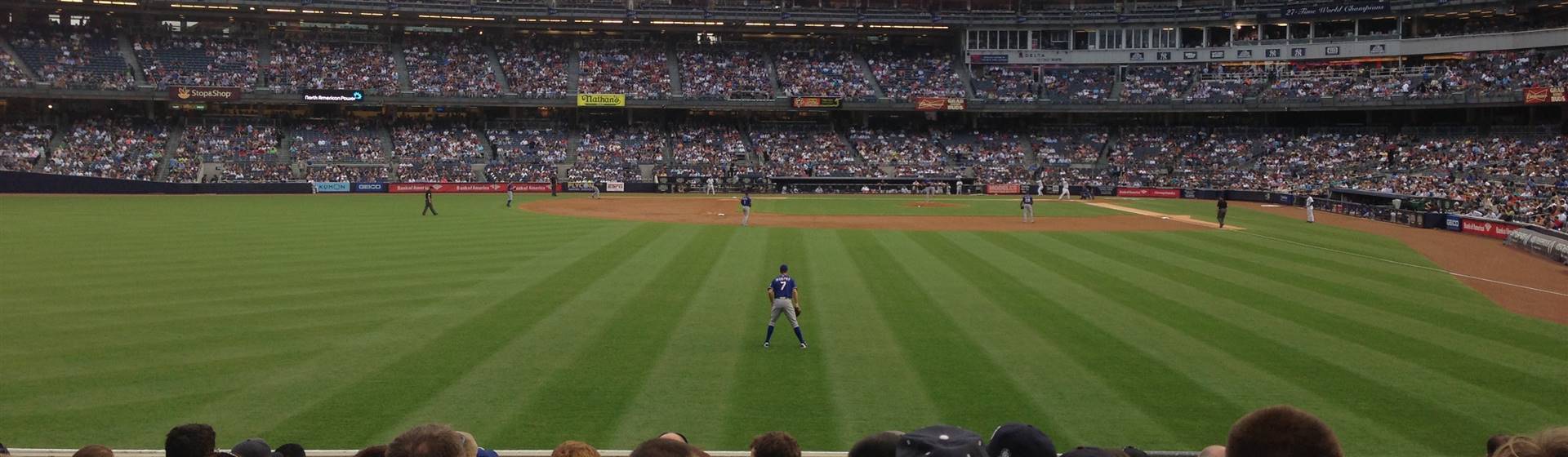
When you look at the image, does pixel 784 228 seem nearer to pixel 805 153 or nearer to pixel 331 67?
pixel 805 153

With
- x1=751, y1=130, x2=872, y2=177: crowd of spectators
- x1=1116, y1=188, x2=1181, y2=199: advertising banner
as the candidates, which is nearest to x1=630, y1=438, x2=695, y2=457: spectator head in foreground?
x1=751, y1=130, x2=872, y2=177: crowd of spectators

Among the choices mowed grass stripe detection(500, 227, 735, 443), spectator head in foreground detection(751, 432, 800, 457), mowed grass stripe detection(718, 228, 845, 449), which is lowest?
mowed grass stripe detection(718, 228, 845, 449)

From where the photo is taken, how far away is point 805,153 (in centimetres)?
7188

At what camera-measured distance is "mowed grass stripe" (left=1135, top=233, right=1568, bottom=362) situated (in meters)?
14.5

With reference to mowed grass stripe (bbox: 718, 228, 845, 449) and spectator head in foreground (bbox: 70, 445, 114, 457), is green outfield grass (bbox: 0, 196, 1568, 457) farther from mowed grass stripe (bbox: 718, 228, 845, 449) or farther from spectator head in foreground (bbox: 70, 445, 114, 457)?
spectator head in foreground (bbox: 70, 445, 114, 457)

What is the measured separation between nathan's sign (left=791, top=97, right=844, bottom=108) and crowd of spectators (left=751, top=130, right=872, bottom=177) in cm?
322

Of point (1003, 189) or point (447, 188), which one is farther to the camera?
point (1003, 189)

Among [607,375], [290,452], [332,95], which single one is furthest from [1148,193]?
[290,452]

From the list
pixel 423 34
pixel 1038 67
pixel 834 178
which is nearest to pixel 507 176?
pixel 423 34

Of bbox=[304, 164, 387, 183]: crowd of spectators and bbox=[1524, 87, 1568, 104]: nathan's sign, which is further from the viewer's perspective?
bbox=[304, 164, 387, 183]: crowd of spectators

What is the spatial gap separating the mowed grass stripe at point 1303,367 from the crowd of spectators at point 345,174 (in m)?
55.0

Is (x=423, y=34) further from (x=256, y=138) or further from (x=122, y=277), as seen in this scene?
(x=122, y=277)

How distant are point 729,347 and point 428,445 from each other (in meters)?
10.2

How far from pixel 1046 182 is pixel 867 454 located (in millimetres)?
66723
